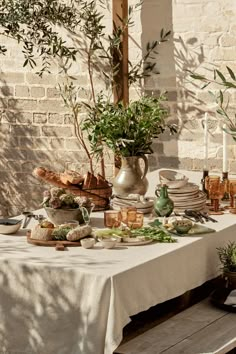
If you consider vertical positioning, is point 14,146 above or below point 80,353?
above

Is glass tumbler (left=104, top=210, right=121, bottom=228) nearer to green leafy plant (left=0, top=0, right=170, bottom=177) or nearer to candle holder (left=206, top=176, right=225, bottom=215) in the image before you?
candle holder (left=206, top=176, right=225, bottom=215)

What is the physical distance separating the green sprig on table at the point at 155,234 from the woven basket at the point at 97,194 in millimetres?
538

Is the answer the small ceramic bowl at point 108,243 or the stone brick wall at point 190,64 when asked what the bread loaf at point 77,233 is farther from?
the stone brick wall at point 190,64

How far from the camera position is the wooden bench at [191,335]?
4.59 meters

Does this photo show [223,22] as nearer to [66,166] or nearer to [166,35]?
A: [166,35]

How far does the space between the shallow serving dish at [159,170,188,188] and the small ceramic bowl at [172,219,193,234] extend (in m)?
0.51

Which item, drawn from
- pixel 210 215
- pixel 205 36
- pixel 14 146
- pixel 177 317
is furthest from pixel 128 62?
pixel 177 317

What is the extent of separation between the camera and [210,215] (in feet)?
18.9

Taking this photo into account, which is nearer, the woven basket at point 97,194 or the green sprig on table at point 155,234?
the green sprig on table at point 155,234

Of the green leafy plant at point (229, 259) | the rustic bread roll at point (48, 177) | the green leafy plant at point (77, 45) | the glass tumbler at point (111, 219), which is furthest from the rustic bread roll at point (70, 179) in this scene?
the green leafy plant at point (77, 45)

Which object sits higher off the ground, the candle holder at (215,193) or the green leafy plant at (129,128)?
the green leafy plant at (129,128)

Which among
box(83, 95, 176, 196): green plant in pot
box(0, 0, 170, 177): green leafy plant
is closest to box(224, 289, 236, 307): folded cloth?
box(83, 95, 176, 196): green plant in pot

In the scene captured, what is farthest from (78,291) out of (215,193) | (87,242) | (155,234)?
(215,193)

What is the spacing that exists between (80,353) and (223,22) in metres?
4.00
